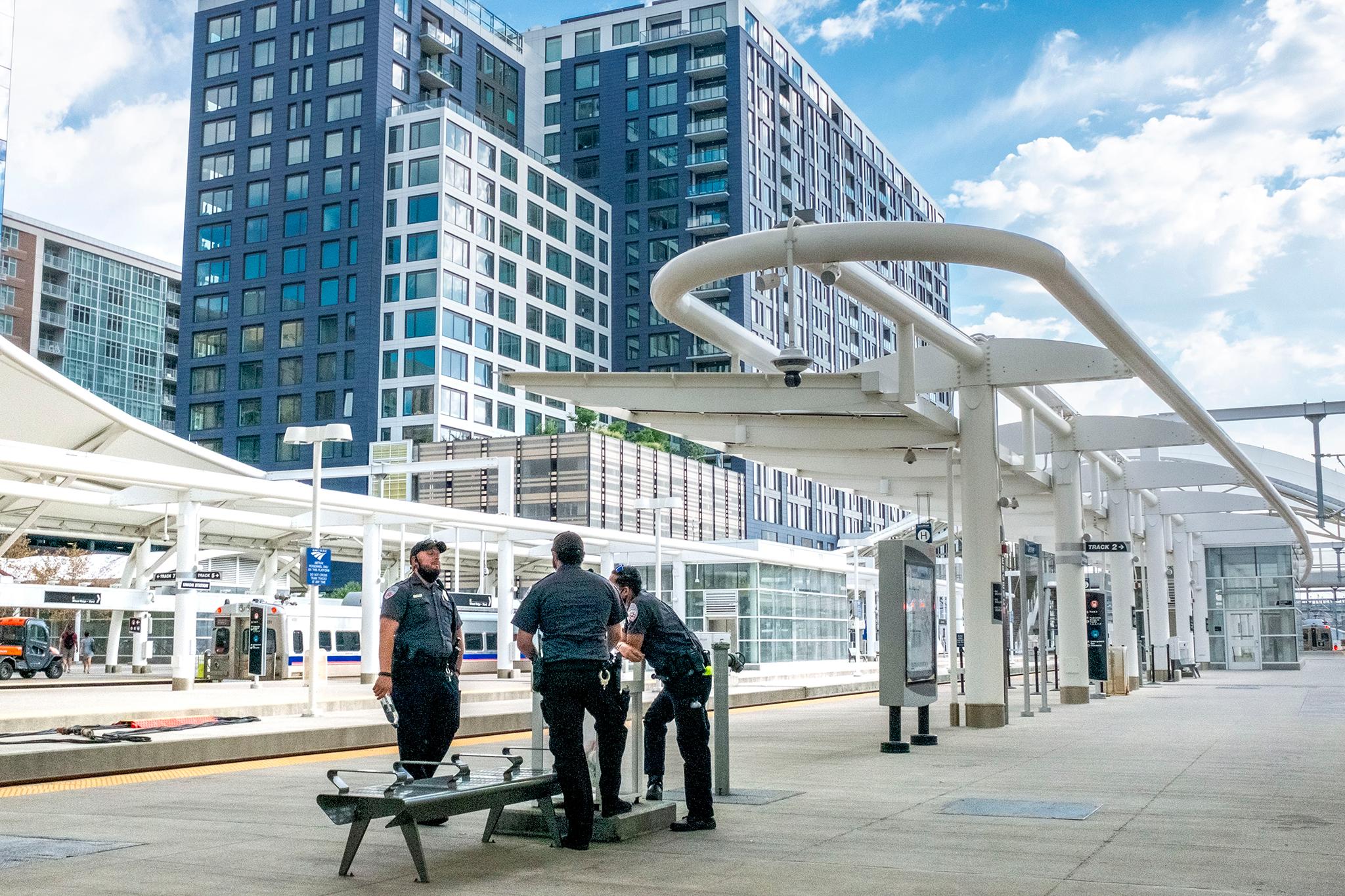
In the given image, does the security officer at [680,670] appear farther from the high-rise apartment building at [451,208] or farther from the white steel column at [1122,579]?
the high-rise apartment building at [451,208]

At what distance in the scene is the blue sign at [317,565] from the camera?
71.0ft

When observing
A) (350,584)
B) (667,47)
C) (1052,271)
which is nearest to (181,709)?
(1052,271)

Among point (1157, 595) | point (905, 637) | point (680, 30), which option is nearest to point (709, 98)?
point (680, 30)

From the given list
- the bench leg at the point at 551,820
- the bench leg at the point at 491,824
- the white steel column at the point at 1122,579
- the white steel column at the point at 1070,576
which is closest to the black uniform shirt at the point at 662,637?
the bench leg at the point at 551,820

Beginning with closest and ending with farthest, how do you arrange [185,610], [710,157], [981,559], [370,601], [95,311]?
[981,559], [185,610], [370,601], [710,157], [95,311]

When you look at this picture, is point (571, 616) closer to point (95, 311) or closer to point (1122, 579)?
point (1122, 579)

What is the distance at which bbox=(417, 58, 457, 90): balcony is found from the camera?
289 ft

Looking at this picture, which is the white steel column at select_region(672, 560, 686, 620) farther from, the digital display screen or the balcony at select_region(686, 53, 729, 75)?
the balcony at select_region(686, 53, 729, 75)

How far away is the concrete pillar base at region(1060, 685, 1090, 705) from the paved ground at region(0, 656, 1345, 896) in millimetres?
10536

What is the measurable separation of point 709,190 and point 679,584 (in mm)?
59261

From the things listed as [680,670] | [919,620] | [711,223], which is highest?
[711,223]

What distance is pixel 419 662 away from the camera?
8242 millimetres

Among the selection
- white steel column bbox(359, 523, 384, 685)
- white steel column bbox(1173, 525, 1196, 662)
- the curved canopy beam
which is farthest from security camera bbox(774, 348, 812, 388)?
white steel column bbox(1173, 525, 1196, 662)

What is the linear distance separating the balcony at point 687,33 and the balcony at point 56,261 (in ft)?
165
